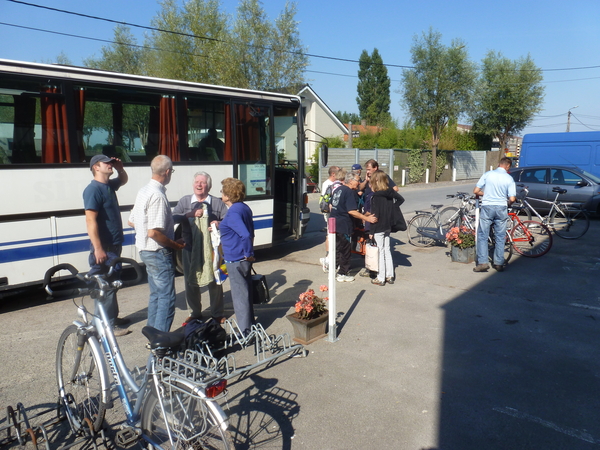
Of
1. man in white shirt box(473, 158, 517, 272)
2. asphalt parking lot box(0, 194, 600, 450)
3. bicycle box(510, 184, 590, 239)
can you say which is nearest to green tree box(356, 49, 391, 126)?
bicycle box(510, 184, 590, 239)

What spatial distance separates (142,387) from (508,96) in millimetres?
39909

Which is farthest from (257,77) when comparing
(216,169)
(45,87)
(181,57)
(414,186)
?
(45,87)

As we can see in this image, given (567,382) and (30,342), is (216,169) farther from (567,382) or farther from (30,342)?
(567,382)

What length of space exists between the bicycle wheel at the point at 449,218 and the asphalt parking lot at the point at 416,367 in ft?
8.69

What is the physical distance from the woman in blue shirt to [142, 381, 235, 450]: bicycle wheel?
2.22 meters

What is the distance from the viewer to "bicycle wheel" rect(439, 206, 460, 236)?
10.3 metres

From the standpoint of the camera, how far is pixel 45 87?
6453 millimetres

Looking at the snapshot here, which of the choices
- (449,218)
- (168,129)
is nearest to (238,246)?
(168,129)

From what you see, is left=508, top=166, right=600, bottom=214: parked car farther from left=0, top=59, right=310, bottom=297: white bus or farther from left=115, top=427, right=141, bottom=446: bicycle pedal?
left=115, top=427, right=141, bottom=446: bicycle pedal

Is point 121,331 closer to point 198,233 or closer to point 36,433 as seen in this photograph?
point 198,233

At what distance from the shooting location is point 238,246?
195 inches

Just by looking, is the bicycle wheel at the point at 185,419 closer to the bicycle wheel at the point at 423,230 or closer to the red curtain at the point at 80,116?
the red curtain at the point at 80,116

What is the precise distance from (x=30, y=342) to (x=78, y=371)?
2552 mm

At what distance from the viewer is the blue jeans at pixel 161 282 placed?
461 centimetres
